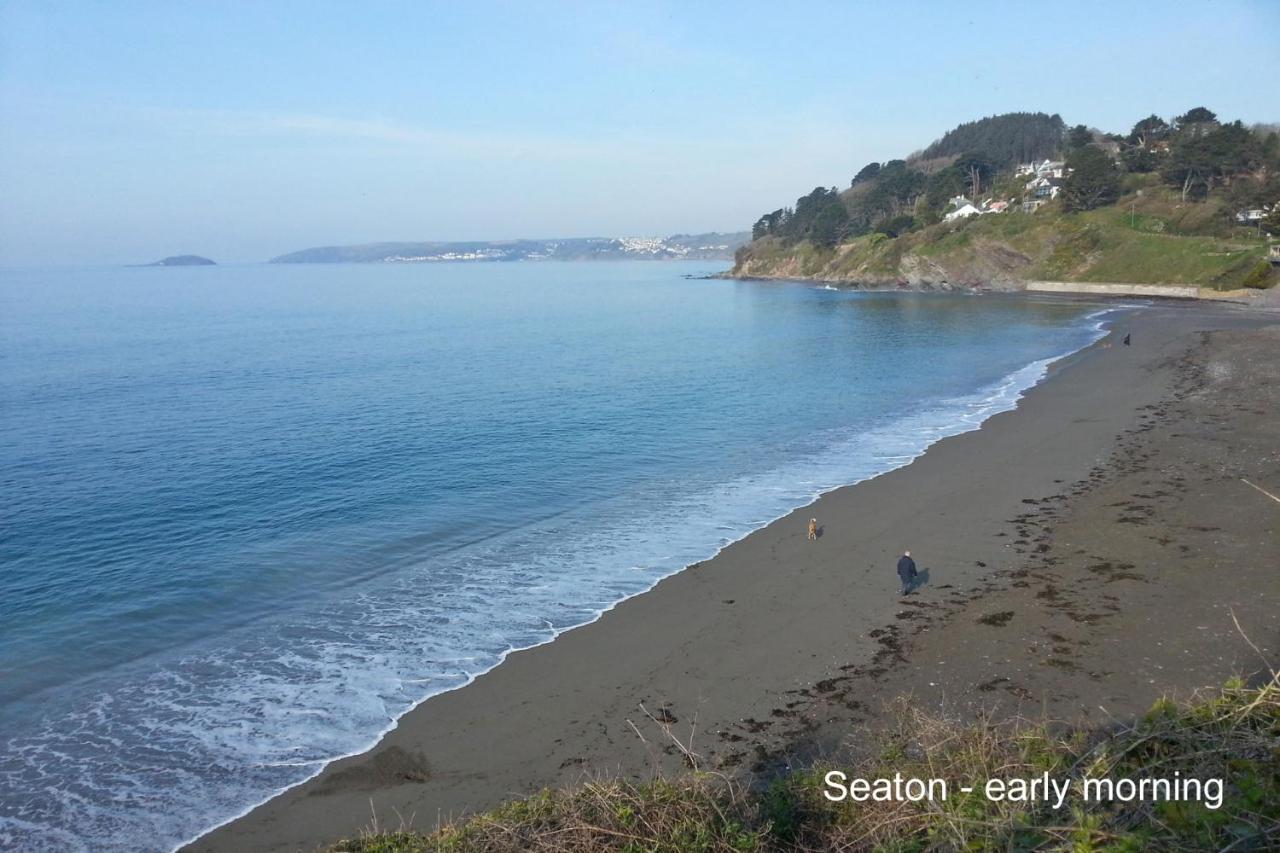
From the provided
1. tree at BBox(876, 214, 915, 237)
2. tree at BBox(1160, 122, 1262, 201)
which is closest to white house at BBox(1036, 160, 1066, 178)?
tree at BBox(876, 214, 915, 237)

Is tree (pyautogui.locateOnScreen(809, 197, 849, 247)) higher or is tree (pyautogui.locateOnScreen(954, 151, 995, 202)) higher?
tree (pyautogui.locateOnScreen(954, 151, 995, 202))

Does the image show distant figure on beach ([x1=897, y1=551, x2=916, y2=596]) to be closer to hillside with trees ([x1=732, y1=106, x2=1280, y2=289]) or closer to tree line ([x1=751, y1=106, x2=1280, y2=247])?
hillside with trees ([x1=732, y1=106, x2=1280, y2=289])

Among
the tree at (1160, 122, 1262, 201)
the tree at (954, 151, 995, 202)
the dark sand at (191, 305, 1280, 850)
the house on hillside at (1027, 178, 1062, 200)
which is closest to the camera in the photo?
the dark sand at (191, 305, 1280, 850)

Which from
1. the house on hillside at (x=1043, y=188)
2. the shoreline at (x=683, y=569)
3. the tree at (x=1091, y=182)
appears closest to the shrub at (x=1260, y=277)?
the shoreline at (x=683, y=569)

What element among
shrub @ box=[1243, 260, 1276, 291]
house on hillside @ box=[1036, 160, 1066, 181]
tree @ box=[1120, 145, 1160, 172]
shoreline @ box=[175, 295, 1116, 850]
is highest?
house on hillside @ box=[1036, 160, 1066, 181]

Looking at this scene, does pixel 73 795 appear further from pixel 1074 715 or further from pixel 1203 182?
pixel 1203 182

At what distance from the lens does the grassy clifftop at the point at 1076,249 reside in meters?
74.8

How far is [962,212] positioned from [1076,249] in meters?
30.0

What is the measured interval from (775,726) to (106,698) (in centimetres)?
1052

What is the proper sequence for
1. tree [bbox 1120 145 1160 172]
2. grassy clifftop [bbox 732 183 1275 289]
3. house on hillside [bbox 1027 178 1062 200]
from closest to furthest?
1. grassy clifftop [bbox 732 183 1275 289]
2. tree [bbox 1120 145 1160 172]
3. house on hillside [bbox 1027 178 1062 200]

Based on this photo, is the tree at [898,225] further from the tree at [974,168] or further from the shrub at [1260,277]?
the shrub at [1260,277]

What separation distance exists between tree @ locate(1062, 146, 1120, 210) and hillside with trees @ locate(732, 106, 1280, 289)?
0.15 metres

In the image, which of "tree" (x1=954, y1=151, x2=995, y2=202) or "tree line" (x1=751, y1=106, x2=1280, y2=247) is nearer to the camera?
"tree line" (x1=751, y1=106, x2=1280, y2=247)

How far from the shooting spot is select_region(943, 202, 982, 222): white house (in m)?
114
